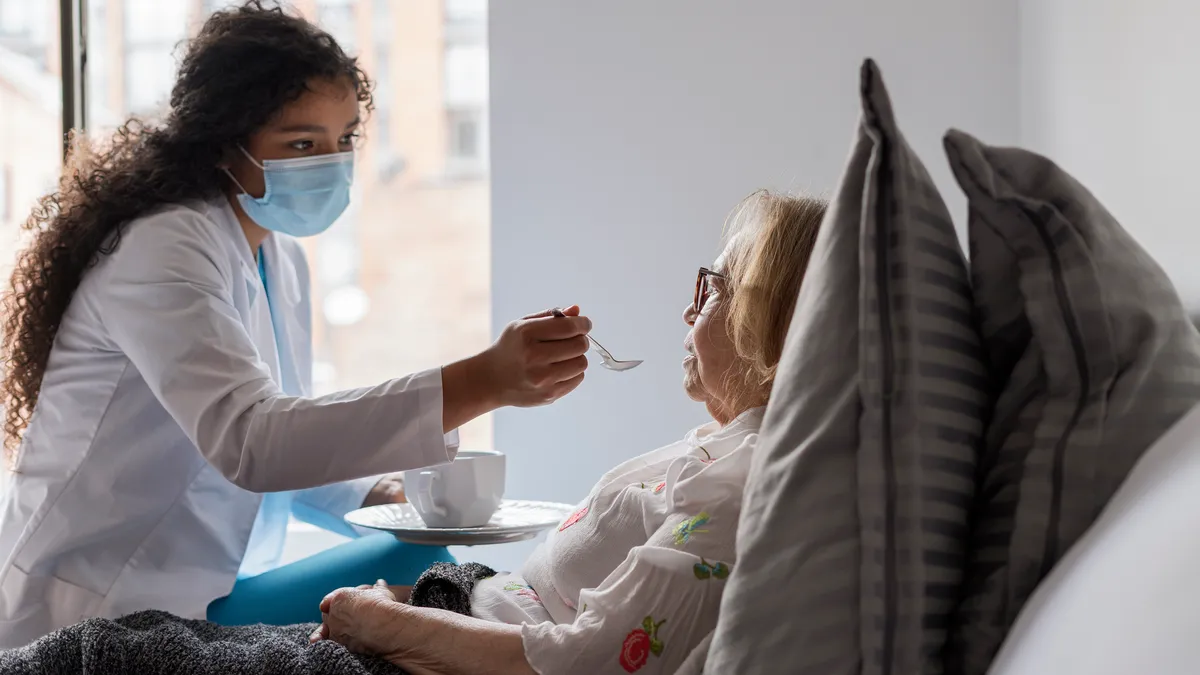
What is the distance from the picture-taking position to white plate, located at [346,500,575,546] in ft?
4.21

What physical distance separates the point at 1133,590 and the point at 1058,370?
0.18 metres

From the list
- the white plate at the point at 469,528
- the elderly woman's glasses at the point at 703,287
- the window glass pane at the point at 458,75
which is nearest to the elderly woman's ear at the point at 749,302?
the elderly woman's glasses at the point at 703,287

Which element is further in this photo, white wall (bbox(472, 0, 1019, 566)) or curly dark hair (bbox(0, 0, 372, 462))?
white wall (bbox(472, 0, 1019, 566))

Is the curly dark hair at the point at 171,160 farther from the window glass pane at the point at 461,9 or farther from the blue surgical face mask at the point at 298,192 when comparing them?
the window glass pane at the point at 461,9

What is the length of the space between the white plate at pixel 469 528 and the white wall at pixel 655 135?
0.75m

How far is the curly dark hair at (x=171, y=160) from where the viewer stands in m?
1.50

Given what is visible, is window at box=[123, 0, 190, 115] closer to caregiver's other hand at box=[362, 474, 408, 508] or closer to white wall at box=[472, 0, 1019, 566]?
white wall at box=[472, 0, 1019, 566]

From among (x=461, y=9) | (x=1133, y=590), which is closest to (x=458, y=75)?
(x=461, y=9)

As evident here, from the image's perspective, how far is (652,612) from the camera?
0.88 m

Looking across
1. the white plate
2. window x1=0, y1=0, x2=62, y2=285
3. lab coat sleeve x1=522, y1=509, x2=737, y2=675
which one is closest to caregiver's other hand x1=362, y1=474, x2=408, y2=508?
the white plate

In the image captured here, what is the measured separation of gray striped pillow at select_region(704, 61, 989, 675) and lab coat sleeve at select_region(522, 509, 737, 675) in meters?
0.25

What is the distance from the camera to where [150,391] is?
145 centimetres

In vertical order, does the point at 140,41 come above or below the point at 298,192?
above

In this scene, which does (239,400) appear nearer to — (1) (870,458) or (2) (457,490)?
(2) (457,490)
